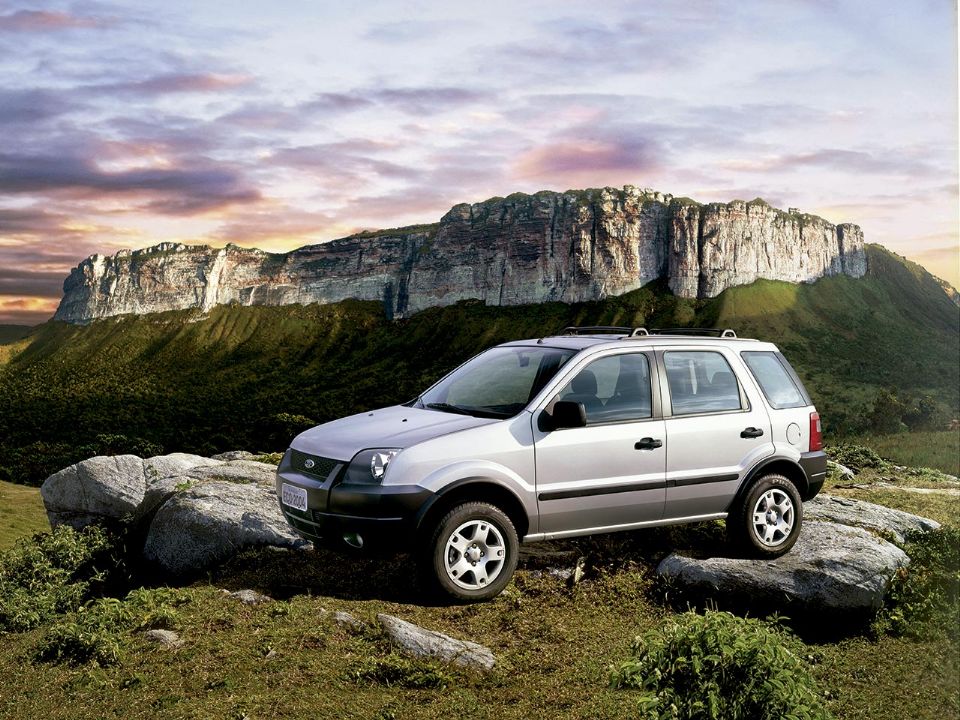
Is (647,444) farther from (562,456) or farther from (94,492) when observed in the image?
(94,492)

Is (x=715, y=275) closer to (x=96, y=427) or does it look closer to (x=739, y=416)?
(x=96, y=427)

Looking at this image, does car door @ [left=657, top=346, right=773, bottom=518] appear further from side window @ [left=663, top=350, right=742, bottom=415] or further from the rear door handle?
the rear door handle

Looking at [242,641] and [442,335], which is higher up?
[442,335]

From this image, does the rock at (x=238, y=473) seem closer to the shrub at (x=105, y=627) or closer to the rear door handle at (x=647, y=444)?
the shrub at (x=105, y=627)

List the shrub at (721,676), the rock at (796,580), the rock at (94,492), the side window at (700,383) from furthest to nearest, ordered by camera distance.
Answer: the rock at (94,492) < the side window at (700,383) < the rock at (796,580) < the shrub at (721,676)

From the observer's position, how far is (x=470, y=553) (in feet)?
23.5

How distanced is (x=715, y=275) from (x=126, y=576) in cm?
14691

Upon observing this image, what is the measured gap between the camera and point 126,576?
37.0 ft

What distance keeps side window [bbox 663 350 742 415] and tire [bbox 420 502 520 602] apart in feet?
7.44

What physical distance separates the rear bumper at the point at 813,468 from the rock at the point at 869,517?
145 centimetres

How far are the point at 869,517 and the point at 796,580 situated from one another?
3460mm

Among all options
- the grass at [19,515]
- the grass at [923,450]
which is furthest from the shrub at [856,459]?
the grass at [19,515]

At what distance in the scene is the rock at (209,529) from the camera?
9.87 m

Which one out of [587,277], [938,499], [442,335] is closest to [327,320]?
[442,335]
